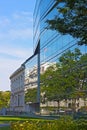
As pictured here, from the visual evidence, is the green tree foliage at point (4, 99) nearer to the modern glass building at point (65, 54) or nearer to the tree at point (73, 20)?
the modern glass building at point (65, 54)

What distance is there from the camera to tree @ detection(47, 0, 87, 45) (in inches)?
559

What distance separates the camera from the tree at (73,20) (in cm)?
1419

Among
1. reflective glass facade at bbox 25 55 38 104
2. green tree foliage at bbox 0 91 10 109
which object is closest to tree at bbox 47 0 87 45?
reflective glass facade at bbox 25 55 38 104

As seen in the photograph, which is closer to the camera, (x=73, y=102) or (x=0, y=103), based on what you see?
(x=73, y=102)

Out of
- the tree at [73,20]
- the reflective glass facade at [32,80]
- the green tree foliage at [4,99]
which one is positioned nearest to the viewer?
the tree at [73,20]

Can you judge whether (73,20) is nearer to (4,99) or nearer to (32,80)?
(32,80)

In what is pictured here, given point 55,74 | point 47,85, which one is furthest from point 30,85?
point 55,74

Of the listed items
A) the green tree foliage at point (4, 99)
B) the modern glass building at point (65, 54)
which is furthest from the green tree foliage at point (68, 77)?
the green tree foliage at point (4, 99)

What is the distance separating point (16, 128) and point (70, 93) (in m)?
28.3

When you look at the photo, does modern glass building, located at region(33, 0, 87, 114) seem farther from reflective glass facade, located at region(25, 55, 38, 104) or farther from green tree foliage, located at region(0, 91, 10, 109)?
green tree foliage, located at region(0, 91, 10, 109)

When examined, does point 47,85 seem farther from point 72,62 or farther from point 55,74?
point 72,62

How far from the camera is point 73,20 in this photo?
587 inches

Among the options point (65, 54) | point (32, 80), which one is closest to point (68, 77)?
point (65, 54)

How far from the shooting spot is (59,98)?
48094 mm
